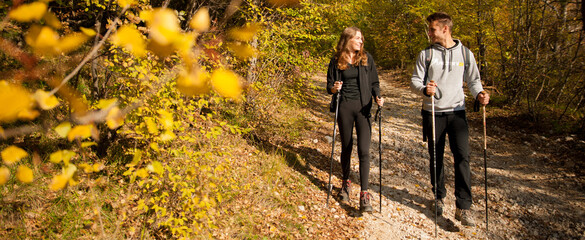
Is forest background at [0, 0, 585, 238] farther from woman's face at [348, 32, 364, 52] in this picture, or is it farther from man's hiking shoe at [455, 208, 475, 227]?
man's hiking shoe at [455, 208, 475, 227]

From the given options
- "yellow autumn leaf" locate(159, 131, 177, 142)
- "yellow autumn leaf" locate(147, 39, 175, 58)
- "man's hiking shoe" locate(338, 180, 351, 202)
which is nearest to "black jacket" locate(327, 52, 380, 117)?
"man's hiking shoe" locate(338, 180, 351, 202)

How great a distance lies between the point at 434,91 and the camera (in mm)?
3717

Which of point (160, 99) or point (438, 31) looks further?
point (438, 31)

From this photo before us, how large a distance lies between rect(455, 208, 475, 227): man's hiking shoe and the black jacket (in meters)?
1.64

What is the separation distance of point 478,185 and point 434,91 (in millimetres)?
2519

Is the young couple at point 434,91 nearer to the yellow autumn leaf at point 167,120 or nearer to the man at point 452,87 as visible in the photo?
the man at point 452,87

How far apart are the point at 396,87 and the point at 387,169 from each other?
35.4 ft

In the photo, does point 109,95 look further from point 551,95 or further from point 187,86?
point 551,95

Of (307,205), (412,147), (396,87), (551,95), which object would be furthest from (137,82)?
(396,87)

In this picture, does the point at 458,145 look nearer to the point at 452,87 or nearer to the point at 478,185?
the point at 452,87

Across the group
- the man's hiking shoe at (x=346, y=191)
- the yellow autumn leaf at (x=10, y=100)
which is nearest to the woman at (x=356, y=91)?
the man's hiking shoe at (x=346, y=191)

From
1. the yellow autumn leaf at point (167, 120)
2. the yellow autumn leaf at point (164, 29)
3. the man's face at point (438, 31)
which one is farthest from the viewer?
the man's face at point (438, 31)

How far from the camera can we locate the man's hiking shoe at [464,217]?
3920mm

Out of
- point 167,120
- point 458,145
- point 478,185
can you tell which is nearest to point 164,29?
point 167,120
